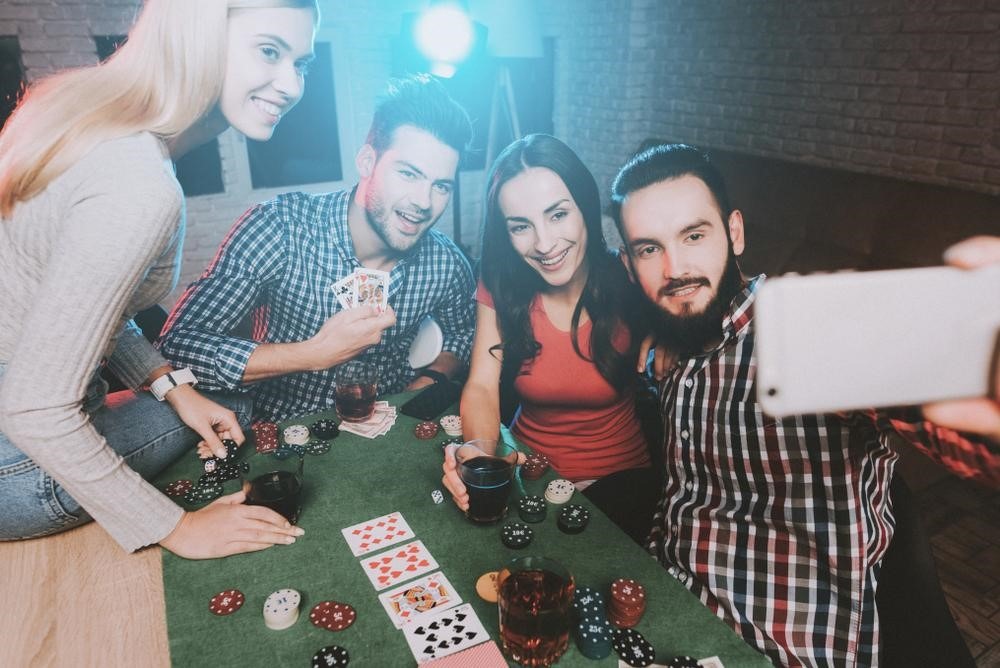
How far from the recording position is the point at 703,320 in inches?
57.2

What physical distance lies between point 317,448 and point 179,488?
0.29 m

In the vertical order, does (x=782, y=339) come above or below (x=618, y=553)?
above

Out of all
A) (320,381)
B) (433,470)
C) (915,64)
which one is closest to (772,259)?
(915,64)

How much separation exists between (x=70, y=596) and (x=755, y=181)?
13.0 feet

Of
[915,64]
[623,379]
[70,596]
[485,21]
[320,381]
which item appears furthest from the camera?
[485,21]

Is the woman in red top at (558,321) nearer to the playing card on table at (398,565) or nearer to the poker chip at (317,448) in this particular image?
the poker chip at (317,448)

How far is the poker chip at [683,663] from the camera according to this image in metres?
0.88

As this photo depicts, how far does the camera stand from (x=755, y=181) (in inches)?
156

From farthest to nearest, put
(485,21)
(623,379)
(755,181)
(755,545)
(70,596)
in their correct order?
(485,21) < (755,181) < (623,379) < (755,545) < (70,596)

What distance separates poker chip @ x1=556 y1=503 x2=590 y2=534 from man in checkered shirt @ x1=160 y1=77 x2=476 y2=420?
952 millimetres

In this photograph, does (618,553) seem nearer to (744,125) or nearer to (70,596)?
(70,596)

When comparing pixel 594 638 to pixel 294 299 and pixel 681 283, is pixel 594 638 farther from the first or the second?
pixel 294 299

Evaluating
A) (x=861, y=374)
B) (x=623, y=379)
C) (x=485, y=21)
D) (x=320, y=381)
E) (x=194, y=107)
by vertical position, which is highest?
(x=485, y=21)

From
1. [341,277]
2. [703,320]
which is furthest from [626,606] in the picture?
[341,277]
